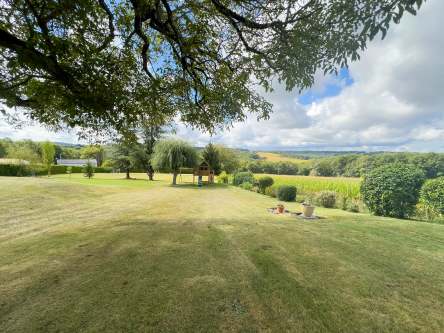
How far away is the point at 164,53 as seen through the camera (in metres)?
6.77

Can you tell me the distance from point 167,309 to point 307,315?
1912mm

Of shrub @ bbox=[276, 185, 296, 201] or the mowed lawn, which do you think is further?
shrub @ bbox=[276, 185, 296, 201]

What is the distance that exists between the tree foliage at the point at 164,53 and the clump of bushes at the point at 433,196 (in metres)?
9.25

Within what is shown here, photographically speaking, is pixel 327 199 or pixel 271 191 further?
pixel 271 191

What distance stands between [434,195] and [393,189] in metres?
1.43

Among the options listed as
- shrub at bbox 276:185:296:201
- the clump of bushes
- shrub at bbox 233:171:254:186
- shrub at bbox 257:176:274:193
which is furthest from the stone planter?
shrub at bbox 233:171:254:186

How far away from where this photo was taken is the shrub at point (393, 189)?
386 inches

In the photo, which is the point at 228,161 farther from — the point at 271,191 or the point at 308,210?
the point at 308,210

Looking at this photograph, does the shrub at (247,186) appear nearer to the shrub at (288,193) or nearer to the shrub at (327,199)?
the shrub at (288,193)

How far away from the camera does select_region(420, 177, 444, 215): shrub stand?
29.2 feet

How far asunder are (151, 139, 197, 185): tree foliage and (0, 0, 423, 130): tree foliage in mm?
16721

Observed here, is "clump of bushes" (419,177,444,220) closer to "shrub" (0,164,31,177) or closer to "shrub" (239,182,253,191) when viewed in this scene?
"shrub" (239,182,253,191)

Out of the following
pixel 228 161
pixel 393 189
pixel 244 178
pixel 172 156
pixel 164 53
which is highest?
pixel 164 53

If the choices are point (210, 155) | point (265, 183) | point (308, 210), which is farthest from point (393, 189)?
point (210, 155)
